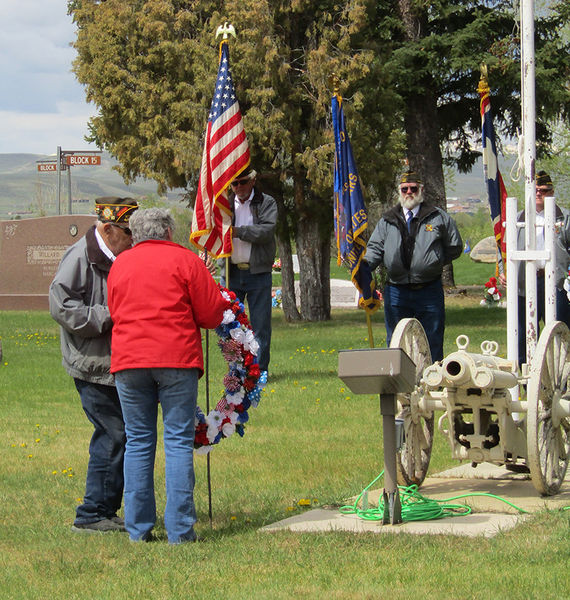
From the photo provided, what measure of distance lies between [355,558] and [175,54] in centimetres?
2032

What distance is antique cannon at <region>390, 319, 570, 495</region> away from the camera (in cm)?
675

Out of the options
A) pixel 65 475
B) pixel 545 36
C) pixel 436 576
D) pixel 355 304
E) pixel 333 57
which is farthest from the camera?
pixel 355 304

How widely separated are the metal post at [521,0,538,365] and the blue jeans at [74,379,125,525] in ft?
10.00

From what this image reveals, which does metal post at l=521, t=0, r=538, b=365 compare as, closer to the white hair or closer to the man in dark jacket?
the white hair

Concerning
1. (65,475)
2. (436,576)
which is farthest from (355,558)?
(65,475)

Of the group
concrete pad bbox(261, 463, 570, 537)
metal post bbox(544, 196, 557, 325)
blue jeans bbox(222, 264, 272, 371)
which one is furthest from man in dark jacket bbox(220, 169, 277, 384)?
metal post bbox(544, 196, 557, 325)

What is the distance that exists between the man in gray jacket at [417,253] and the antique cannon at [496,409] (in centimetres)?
171

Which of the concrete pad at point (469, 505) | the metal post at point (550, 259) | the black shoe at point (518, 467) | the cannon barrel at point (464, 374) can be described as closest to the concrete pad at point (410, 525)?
the concrete pad at point (469, 505)

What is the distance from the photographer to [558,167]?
54.6 meters

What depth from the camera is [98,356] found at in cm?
671

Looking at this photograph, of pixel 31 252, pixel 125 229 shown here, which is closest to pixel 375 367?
pixel 125 229

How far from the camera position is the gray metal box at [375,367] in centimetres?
608

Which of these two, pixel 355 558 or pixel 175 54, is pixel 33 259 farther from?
pixel 355 558

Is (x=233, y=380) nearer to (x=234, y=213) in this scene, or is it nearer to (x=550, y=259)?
(x=550, y=259)
